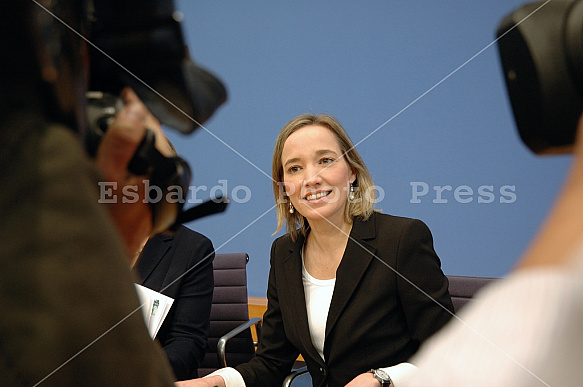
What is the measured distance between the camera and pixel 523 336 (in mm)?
82

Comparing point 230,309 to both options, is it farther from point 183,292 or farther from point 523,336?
point 523,336

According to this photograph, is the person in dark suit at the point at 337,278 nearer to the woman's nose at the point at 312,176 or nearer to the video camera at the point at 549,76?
the woman's nose at the point at 312,176

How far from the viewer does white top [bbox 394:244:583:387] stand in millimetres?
81

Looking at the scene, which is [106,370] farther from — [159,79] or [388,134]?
[388,134]

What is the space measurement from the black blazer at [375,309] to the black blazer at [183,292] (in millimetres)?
126

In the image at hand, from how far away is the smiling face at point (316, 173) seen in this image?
0.83 meters

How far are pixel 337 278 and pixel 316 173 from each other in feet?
0.55

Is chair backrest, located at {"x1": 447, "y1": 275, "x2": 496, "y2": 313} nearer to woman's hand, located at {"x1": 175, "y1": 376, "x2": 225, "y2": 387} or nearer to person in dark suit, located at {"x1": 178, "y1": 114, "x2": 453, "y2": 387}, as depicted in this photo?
person in dark suit, located at {"x1": 178, "y1": 114, "x2": 453, "y2": 387}

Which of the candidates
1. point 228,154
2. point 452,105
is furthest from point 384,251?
point 228,154

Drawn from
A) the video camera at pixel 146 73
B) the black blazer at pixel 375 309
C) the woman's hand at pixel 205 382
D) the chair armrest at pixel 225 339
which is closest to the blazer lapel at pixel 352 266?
the black blazer at pixel 375 309

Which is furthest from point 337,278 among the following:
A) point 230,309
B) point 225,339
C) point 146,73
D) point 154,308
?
point 146,73

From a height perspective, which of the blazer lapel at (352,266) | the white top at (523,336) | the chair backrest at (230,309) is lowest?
the chair backrest at (230,309)

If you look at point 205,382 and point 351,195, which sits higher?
point 351,195

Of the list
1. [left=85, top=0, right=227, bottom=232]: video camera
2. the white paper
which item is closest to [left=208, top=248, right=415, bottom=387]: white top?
the white paper
